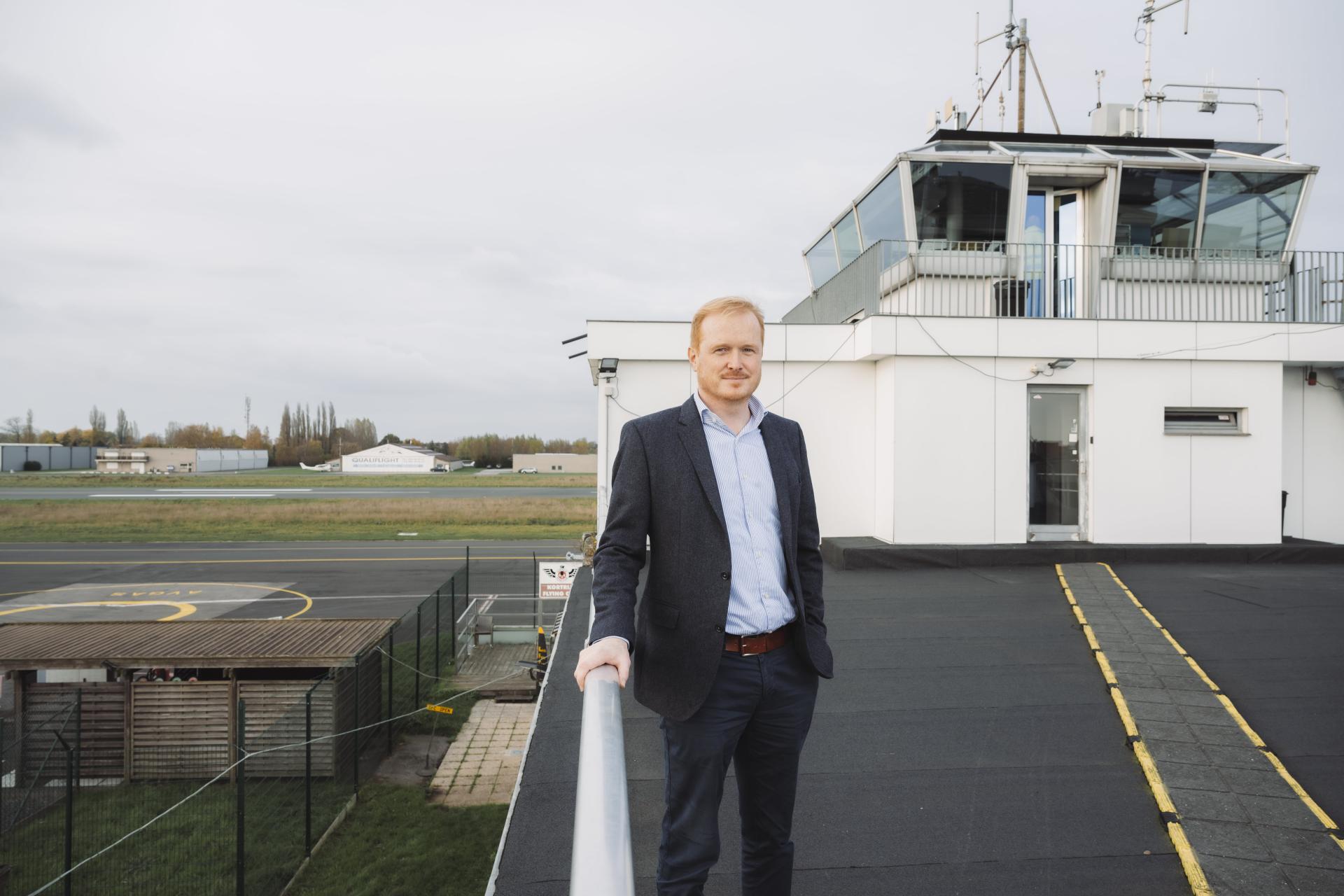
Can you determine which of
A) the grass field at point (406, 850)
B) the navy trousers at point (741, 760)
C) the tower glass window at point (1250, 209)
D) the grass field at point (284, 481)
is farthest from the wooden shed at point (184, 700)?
the grass field at point (284, 481)

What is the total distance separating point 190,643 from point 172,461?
4220 inches

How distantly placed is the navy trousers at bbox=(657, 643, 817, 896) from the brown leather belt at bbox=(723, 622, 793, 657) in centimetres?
2

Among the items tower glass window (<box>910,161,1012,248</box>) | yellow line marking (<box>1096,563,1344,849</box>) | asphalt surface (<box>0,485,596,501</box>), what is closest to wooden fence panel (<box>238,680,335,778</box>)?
yellow line marking (<box>1096,563,1344,849</box>)

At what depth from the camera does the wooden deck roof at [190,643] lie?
9.36 m

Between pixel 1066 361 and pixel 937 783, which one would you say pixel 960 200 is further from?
pixel 937 783

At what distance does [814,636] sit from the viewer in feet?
6.93

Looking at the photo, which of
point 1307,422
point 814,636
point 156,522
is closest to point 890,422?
point 1307,422

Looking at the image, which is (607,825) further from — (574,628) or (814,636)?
(574,628)

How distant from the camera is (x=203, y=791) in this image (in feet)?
29.1

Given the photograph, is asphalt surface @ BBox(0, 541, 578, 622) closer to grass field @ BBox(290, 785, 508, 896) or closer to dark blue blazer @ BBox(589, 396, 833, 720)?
grass field @ BBox(290, 785, 508, 896)

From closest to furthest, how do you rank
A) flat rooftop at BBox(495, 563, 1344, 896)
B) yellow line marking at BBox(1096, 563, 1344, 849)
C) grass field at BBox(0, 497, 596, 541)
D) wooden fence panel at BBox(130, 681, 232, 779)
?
flat rooftop at BBox(495, 563, 1344, 896)
yellow line marking at BBox(1096, 563, 1344, 849)
wooden fence panel at BBox(130, 681, 232, 779)
grass field at BBox(0, 497, 596, 541)

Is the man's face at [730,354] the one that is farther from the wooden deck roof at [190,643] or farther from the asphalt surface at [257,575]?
the asphalt surface at [257,575]

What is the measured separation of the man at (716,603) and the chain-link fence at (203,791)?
6106 millimetres

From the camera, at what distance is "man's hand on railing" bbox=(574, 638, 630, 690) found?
1.52 m
